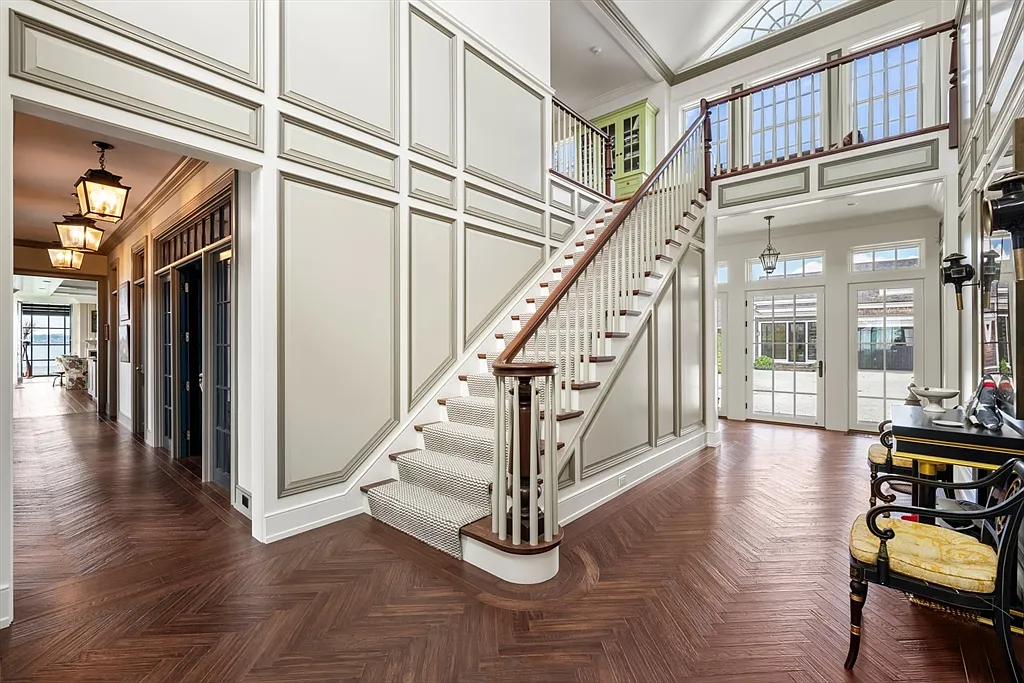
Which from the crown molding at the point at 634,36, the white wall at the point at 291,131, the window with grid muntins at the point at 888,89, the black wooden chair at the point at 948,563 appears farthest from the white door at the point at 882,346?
the white wall at the point at 291,131

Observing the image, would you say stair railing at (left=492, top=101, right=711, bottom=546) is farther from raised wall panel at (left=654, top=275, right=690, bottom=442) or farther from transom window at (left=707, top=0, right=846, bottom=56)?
transom window at (left=707, top=0, right=846, bottom=56)

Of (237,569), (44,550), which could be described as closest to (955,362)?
(237,569)

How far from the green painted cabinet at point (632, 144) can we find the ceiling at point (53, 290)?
1213cm

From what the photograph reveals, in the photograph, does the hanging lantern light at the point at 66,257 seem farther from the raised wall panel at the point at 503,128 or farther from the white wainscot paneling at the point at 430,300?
the raised wall panel at the point at 503,128

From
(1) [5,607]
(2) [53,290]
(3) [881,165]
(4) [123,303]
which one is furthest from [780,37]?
(2) [53,290]

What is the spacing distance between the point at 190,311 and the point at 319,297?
105 inches

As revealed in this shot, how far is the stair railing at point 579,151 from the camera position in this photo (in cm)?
601

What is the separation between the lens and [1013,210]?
1941 millimetres

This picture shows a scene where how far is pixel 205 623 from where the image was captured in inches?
86.9

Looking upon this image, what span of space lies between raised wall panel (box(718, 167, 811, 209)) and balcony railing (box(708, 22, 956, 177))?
159 mm

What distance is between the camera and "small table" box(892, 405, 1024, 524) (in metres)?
2.13

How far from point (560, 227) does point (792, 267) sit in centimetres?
412

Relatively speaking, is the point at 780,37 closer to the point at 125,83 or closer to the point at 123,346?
the point at 125,83

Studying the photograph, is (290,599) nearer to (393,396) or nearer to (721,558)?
(393,396)
